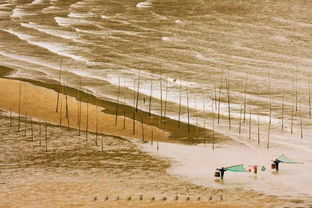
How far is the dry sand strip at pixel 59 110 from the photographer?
35250 millimetres

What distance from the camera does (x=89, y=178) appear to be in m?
28.3

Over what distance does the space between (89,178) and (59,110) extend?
11.0 meters

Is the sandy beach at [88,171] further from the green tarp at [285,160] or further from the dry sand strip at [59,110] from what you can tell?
the green tarp at [285,160]

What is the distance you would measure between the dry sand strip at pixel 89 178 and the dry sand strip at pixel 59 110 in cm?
153

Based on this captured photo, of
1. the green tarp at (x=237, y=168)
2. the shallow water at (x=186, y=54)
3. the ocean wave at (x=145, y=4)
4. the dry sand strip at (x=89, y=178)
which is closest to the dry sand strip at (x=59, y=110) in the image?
the dry sand strip at (x=89, y=178)

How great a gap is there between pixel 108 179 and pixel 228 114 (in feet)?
38.6

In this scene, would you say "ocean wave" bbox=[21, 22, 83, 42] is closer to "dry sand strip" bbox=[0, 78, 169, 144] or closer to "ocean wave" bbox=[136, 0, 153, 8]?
"ocean wave" bbox=[136, 0, 153, 8]

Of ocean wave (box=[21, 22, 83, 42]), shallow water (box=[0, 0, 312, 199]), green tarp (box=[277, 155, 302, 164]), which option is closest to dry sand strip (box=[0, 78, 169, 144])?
shallow water (box=[0, 0, 312, 199])

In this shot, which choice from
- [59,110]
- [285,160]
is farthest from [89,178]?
[59,110]

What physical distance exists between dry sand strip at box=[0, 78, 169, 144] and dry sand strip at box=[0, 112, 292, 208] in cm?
153

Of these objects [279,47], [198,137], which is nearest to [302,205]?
[198,137]

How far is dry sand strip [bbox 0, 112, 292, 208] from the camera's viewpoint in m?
25.5

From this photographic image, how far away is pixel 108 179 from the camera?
2814cm

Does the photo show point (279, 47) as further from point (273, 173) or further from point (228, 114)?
point (273, 173)
